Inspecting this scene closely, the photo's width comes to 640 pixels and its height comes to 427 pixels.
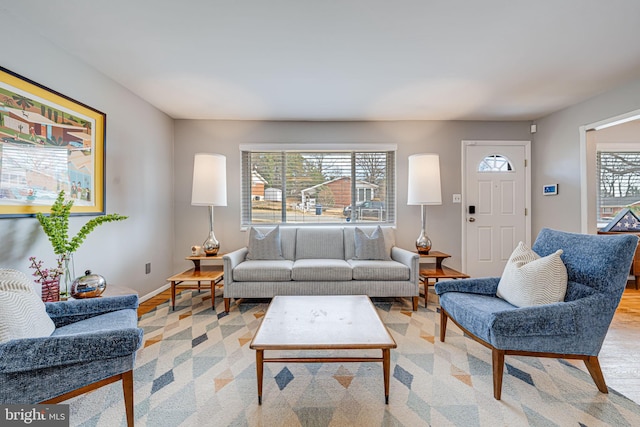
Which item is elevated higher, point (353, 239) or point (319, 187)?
point (319, 187)

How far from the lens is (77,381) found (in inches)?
46.8

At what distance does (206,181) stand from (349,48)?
2.09 m

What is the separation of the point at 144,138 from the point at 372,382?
339 centimetres

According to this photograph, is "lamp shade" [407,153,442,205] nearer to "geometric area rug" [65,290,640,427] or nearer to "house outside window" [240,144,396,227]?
"house outside window" [240,144,396,227]

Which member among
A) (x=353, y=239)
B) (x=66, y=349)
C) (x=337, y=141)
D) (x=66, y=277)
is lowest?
(x=66, y=349)

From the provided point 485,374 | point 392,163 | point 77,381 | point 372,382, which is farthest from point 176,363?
point 392,163

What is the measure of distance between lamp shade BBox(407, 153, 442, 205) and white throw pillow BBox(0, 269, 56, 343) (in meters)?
3.34

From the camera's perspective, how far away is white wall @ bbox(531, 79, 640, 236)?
3.02 m

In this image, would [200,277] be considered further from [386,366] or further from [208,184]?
[386,366]

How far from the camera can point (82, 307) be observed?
1.64 meters

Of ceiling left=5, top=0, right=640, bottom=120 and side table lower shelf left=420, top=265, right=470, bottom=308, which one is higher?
ceiling left=5, top=0, right=640, bottom=120

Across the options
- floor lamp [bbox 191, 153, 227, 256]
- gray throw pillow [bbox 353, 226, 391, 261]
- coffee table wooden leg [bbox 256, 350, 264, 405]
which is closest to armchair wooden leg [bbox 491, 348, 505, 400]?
coffee table wooden leg [bbox 256, 350, 264, 405]

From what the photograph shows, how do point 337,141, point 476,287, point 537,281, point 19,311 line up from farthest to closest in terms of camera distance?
point 337,141, point 476,287, point 537,281, point 19,311

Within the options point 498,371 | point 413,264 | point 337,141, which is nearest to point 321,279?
point 413,264
